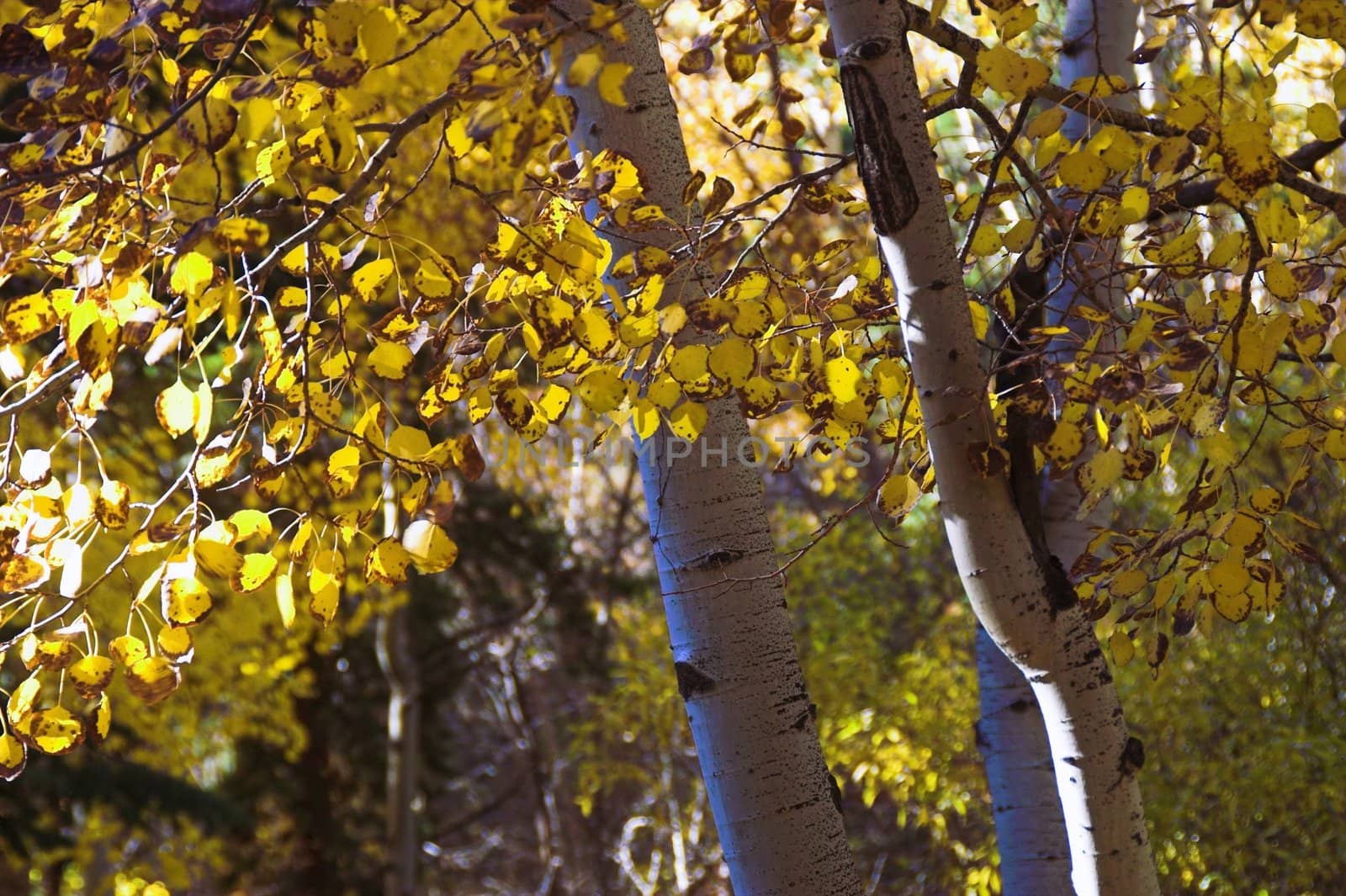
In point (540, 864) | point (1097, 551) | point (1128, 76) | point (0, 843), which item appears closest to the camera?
point (1128, 76)

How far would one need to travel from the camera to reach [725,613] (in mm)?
1410

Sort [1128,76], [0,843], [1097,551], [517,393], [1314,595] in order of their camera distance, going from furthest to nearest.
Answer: [0,843]
[1314,595]
[1097,551]
[1128,76]
[517,393]

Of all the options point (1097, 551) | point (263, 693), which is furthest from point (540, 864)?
point (1097, 551)

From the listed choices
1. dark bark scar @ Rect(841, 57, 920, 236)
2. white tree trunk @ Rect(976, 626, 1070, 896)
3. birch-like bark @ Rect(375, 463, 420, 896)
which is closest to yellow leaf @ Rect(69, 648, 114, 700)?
dark bark scar @ Rect(841, 57, 920, 236)

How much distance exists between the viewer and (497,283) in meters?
1.26

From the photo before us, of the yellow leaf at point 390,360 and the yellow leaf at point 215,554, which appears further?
the yellow leaf at point 390,360

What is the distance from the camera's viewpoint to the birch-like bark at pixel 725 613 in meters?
1.39

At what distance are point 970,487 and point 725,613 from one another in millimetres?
336

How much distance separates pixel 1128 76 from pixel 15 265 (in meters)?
2.04

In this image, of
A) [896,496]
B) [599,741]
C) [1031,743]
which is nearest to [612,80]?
[896,496]

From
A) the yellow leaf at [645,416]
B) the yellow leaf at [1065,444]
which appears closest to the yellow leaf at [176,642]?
the yellow leaf at [645,416]

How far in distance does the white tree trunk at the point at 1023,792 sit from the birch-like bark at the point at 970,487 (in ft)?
2.23

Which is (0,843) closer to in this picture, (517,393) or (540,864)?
(540,864)

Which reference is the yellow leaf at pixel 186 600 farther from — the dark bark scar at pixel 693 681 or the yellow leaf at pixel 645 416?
the dark bark scar at pixel 693 681
